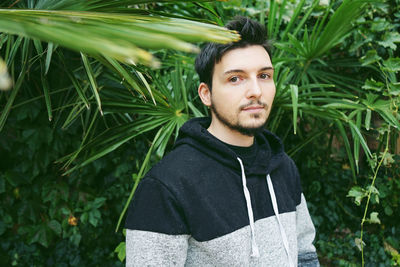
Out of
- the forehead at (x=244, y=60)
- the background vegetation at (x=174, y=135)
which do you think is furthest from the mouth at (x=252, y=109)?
the background vegetation at (x=174, y=135)

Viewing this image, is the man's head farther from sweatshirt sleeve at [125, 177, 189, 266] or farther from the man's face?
sweatshirt sleeve at [125, 177, 189, 266]

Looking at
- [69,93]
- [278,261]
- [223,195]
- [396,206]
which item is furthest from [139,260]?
[396,206]

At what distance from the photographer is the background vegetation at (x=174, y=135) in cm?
172

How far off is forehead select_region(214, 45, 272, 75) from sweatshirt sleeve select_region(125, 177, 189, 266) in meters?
0.45

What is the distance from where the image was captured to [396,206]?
88.5 inches

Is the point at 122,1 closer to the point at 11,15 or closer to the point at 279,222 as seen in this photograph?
the point at 11,15

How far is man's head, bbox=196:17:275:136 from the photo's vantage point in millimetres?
1153

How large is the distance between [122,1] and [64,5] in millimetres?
228

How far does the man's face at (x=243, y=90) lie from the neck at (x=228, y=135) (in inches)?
1.0

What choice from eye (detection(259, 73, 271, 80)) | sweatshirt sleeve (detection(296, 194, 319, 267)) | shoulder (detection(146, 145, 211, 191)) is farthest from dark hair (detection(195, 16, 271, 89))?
sweatshirt sleeve (detection(296, 194, 319, 267))

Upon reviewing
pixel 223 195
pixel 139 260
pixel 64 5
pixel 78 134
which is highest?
pixel 64 5

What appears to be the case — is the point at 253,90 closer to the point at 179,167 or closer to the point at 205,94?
the point at 205,94

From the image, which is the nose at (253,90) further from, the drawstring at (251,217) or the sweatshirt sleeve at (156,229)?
the sweatshirt sleeve at (156,229)

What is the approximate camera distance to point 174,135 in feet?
6.49
